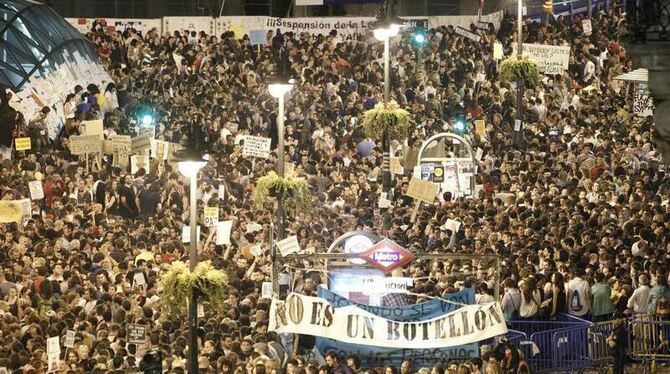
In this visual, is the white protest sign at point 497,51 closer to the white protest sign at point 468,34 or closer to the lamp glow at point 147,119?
the white protest sign at point 468,34

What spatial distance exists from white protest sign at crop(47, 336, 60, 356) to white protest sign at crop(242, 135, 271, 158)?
317 inches

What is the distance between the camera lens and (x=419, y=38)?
45250 millimetres

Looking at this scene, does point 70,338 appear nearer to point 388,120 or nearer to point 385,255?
point 385,255

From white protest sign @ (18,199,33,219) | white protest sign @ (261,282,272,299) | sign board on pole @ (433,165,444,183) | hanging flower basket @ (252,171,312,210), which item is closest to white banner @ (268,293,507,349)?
white protest sign @ (261,282,272,299)

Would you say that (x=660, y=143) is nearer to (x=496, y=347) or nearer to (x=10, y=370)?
(x=496, y=347)

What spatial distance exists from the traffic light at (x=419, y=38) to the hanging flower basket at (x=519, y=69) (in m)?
8.03

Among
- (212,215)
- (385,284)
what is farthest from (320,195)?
(385,284)

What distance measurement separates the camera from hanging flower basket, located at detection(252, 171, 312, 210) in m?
28.9

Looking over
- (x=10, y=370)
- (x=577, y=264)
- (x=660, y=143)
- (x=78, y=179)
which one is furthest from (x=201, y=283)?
(x=78, y=179)

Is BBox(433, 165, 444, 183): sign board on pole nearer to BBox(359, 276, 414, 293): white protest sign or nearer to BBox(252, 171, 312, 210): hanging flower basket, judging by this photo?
BBox(252, 171, 312, 210): hanging flower basket

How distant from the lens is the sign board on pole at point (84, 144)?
35.9 m

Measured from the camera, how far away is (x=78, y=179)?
116 feet

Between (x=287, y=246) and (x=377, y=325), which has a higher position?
(x=287, y=246)

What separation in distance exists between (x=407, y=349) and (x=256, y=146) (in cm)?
793
